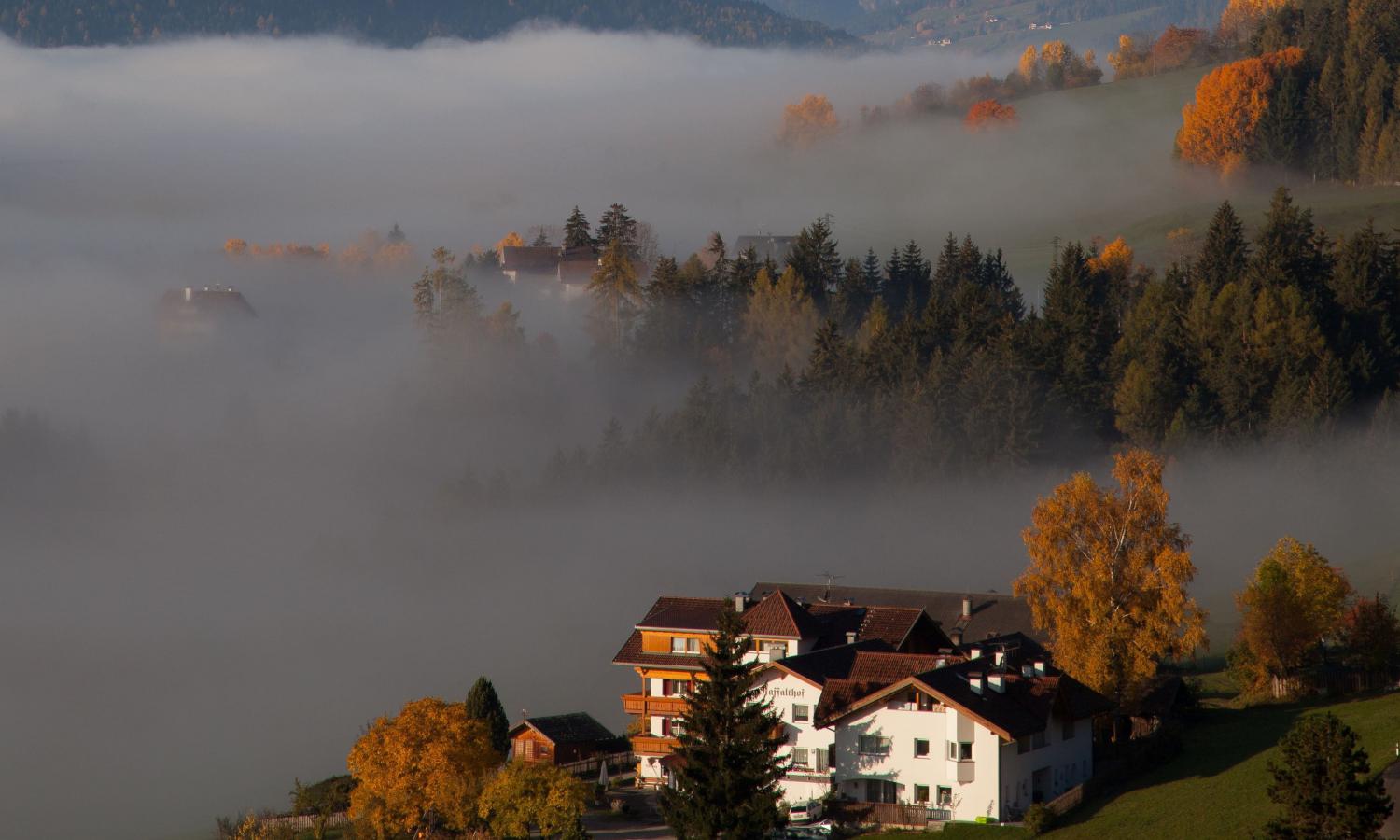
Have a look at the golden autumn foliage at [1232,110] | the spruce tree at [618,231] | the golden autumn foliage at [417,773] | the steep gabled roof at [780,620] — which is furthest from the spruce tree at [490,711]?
the golden autumn foliage at [1232,110]

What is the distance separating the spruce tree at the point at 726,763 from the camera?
5084 cm

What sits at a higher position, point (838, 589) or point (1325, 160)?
point (1325, 160)

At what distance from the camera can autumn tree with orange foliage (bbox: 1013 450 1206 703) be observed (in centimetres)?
6325

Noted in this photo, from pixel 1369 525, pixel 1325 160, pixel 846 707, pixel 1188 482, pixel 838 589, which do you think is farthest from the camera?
pixel 1325 160

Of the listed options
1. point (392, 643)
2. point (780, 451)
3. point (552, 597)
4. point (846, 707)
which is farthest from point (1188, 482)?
point (846, 707)

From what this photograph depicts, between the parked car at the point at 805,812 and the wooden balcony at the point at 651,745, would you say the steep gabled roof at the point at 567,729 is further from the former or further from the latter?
the parked car at the point at 805,812

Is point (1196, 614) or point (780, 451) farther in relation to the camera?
point (780, 451)

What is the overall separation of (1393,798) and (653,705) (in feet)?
92.1

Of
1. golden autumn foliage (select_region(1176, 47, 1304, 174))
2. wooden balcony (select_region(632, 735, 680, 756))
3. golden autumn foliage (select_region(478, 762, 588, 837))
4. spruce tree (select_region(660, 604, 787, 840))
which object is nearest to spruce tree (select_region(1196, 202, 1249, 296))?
golden autumn foliage (select_region(1176, 47, 1304, 174))

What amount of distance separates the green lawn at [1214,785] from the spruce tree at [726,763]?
7564 millimetres

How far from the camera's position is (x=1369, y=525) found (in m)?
96.5

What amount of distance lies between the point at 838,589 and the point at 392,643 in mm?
32480

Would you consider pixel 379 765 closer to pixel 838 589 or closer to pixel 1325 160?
pixel 838 589

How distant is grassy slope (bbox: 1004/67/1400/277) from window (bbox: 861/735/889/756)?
3559 inches
